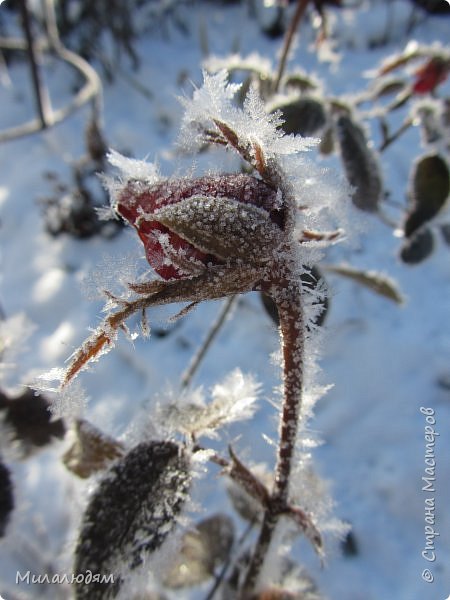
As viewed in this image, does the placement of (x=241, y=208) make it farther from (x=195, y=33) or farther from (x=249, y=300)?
(x=195, y=33)

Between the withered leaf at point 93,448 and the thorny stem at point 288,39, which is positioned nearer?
the withered leaf at point 93,448

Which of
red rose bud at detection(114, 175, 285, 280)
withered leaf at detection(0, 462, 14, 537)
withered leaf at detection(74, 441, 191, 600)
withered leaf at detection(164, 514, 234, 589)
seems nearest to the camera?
red rose bud at detection(114, 175, 285, 280)

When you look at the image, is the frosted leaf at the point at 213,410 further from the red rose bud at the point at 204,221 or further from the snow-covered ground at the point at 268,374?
the red rose bud at the point at 204,221

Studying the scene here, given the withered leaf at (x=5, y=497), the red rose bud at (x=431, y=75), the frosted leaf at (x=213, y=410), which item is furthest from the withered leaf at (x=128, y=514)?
the red rose bud at (x=431, y=75)

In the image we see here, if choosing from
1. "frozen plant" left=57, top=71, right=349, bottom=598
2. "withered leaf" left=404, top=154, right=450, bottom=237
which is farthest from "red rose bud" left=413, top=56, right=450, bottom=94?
"frozen plant" left=57, top=71, right=349, bottom=598

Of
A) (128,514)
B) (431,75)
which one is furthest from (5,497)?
Answer: (431,75)

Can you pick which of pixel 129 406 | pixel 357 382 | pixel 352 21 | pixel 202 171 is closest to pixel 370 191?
pixel 202 171

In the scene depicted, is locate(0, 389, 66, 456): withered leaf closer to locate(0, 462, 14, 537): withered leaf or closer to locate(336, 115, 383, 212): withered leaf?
locate(0, 462, 14, 537): withered leaf
